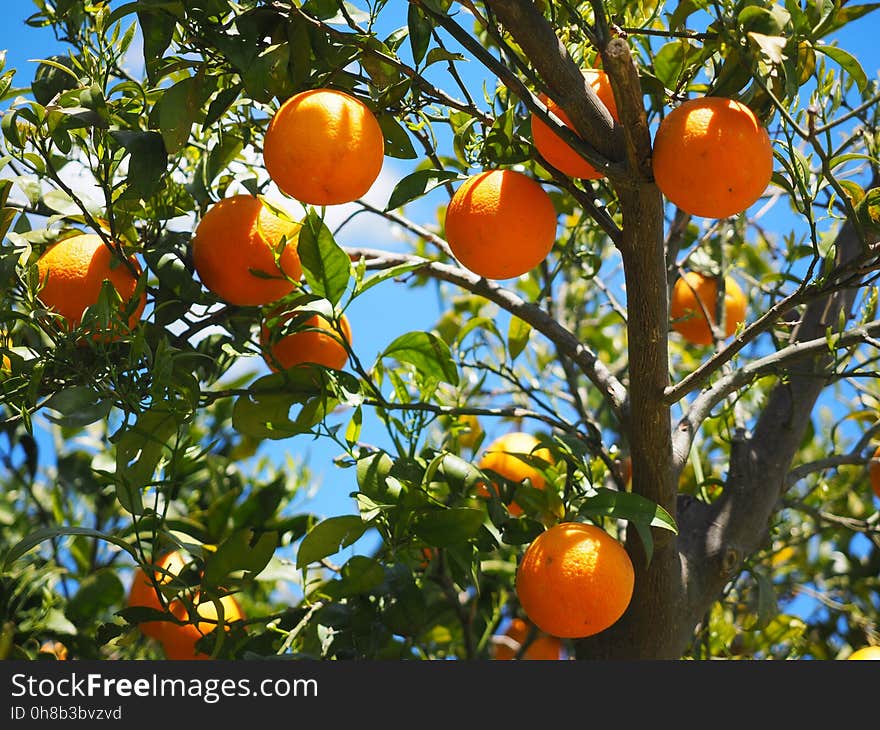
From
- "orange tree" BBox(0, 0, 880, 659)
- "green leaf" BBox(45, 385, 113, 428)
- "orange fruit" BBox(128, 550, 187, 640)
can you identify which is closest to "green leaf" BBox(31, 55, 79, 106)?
"orange tree" BBox(0, 0, 880, 659)

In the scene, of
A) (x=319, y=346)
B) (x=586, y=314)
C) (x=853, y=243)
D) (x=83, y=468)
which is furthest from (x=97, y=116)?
(x=586, y=314)

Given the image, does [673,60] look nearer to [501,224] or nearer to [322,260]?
[501,224]

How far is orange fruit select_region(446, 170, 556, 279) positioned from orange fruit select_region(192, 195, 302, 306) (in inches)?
7.2

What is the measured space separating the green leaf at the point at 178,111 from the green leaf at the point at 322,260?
138 millimetres

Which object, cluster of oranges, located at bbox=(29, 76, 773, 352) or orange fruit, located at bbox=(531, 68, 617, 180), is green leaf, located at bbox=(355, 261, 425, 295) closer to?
cluster of oranges, located at bbox=(29, 76, 773, 352)

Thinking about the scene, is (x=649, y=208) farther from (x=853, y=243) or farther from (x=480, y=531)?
(x=853, y=243)

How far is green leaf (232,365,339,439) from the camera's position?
1046mm

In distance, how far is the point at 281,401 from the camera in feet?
3.46

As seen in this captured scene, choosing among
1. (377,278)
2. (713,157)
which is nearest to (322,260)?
(377,278)

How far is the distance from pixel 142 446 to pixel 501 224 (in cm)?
42

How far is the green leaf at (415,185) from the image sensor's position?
38.6 inches

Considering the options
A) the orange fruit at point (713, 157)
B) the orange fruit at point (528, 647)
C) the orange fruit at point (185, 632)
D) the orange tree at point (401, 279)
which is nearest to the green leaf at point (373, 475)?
the orange tree at point (401, 279)

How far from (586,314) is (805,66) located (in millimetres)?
1206

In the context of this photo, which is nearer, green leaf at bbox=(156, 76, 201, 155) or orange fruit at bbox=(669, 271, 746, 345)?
green leaf at bbox=(156, 76, 201, 155)
